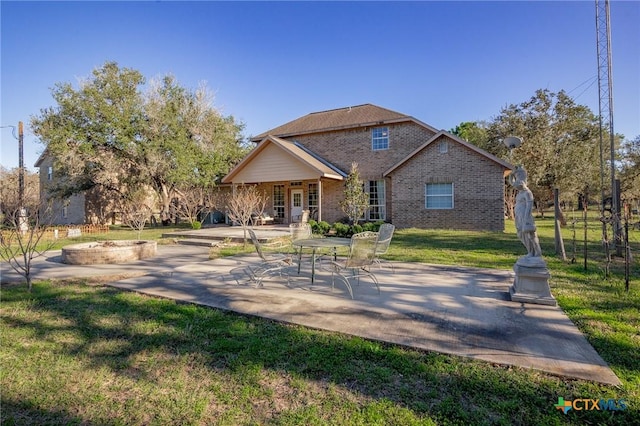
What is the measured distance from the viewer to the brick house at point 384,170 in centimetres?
1577

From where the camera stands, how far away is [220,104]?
2438 cm

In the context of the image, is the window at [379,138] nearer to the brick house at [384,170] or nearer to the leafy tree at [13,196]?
the brick house at [384,170]

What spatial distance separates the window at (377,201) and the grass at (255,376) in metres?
14.3

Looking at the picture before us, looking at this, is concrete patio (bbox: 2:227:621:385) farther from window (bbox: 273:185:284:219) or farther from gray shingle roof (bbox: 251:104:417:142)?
window (bbox: 273:185:284:219)

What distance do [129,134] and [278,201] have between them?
10.8 m

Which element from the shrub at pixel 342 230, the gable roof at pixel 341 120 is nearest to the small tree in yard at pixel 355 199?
the shrub at pixel 342 230

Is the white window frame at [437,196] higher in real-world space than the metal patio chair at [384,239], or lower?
higher

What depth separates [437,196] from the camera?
658 inches

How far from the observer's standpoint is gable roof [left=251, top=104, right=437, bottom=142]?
19094 mm

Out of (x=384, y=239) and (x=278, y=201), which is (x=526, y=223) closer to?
(x=384, y=239)

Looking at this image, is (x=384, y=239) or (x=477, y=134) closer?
(x=384, y=239)

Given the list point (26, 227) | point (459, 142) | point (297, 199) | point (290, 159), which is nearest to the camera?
point (26, 227)

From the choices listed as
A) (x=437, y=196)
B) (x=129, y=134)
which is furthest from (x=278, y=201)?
(x=129, y=134)

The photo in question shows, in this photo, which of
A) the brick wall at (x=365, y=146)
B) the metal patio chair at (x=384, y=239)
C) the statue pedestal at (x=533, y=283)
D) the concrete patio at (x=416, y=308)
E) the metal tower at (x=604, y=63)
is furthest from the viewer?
the brick wall at (x=365, y=146)
